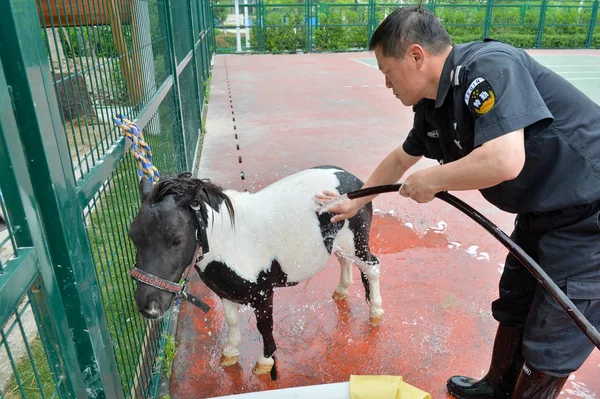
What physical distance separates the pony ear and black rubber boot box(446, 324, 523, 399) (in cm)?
211

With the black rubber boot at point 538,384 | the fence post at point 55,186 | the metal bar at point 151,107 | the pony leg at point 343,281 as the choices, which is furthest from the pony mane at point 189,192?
the black rubber boot at point 538,384

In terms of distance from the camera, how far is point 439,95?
6.68ft

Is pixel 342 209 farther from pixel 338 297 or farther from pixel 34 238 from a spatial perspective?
pixel 34 238

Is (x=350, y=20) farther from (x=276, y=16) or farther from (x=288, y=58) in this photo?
(x=288, y=58)

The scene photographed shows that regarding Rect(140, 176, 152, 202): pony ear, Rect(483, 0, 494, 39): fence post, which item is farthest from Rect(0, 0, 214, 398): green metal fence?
Rect(483, 0, 494, 39): fence post

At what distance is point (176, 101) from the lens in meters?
4.71

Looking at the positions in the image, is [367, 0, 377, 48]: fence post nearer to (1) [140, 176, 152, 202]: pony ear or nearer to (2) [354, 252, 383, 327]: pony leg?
(2) [354, 252, 383, 327]: pony leg

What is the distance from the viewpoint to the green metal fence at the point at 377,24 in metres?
24.6

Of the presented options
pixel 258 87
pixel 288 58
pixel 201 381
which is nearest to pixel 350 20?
pixel 288 58

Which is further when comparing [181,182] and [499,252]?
[499,252]

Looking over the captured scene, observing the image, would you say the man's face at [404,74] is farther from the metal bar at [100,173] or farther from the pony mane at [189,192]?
the metal bar at [100,173]

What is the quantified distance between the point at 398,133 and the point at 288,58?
580 inches

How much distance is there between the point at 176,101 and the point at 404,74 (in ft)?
10.5

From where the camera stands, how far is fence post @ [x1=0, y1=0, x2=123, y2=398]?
4.15 feet
